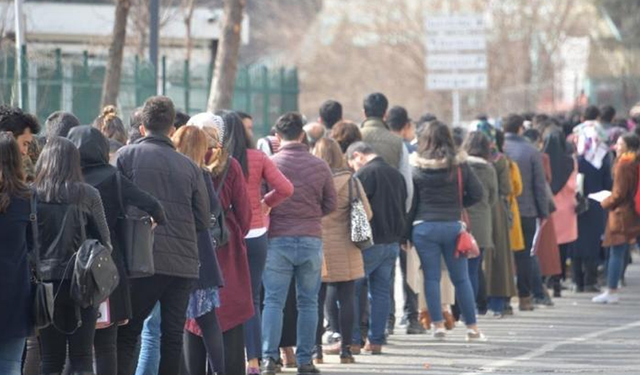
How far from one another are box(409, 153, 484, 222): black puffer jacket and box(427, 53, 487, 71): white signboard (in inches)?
562

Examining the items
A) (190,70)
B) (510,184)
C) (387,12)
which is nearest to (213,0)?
(387,12)

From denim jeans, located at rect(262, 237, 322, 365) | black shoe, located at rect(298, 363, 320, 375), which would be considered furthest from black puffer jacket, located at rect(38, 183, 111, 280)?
black shoe, located at rect(298, 363, 320, 375)

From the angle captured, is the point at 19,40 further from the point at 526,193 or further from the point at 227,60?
the point at 227,60

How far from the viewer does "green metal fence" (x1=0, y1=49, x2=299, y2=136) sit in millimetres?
18016

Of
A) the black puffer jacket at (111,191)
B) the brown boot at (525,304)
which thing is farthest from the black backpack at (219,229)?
the brown boot at (525,304)

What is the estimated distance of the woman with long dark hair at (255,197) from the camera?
10.8 metres

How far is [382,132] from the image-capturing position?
45.9 feet

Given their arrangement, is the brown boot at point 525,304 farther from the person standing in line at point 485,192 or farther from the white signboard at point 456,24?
the white signboard at point 456,24

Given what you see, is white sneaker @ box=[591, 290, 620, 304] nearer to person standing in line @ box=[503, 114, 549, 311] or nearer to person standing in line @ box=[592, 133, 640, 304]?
person standing in line @ box=[592, 133, 640, 304]

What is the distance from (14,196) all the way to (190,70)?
596 inches

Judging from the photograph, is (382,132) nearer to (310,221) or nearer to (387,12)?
(310,221)

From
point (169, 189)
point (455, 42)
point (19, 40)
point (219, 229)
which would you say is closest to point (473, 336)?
point (219, 229)

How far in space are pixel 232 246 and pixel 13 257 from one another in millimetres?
2542

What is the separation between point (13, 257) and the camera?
8109mm
